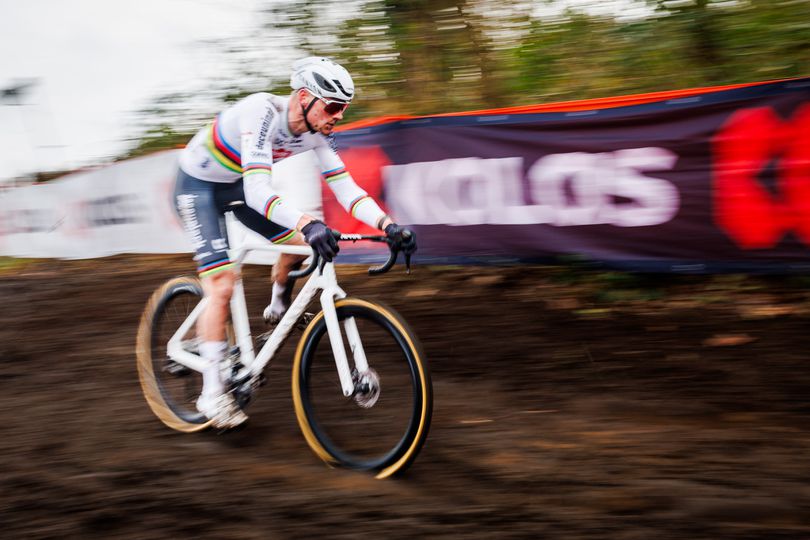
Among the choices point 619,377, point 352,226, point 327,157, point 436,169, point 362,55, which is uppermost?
point 362,55

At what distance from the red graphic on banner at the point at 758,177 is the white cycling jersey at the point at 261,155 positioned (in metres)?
3.10

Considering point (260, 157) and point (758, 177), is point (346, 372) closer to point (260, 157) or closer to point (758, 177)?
point (260, 157)

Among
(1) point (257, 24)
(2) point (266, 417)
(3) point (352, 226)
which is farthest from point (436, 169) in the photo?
(1) point (257, 24)

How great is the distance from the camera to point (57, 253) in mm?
12742

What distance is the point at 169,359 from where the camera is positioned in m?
4.67

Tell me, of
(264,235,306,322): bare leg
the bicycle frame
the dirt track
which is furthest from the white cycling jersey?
the dirt track

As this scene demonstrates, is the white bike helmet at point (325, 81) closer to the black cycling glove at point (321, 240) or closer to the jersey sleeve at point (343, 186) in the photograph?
the jersey sleeve at point (343, 186)

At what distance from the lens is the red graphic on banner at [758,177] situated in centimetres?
517

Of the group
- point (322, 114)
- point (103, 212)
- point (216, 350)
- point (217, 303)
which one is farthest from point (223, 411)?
point (103, 212)

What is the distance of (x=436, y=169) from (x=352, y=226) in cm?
135

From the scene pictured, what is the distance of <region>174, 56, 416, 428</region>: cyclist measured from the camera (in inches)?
148

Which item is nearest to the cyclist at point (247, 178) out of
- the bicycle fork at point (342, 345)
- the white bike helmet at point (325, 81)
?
the white bike helmet at point (325, 81)

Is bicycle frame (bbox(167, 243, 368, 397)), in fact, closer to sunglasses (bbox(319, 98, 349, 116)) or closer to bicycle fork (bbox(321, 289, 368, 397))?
bicycle fork (bbox(321, 289, 368, 397))

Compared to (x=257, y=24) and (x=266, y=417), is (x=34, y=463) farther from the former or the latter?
(x=257, y=24)
